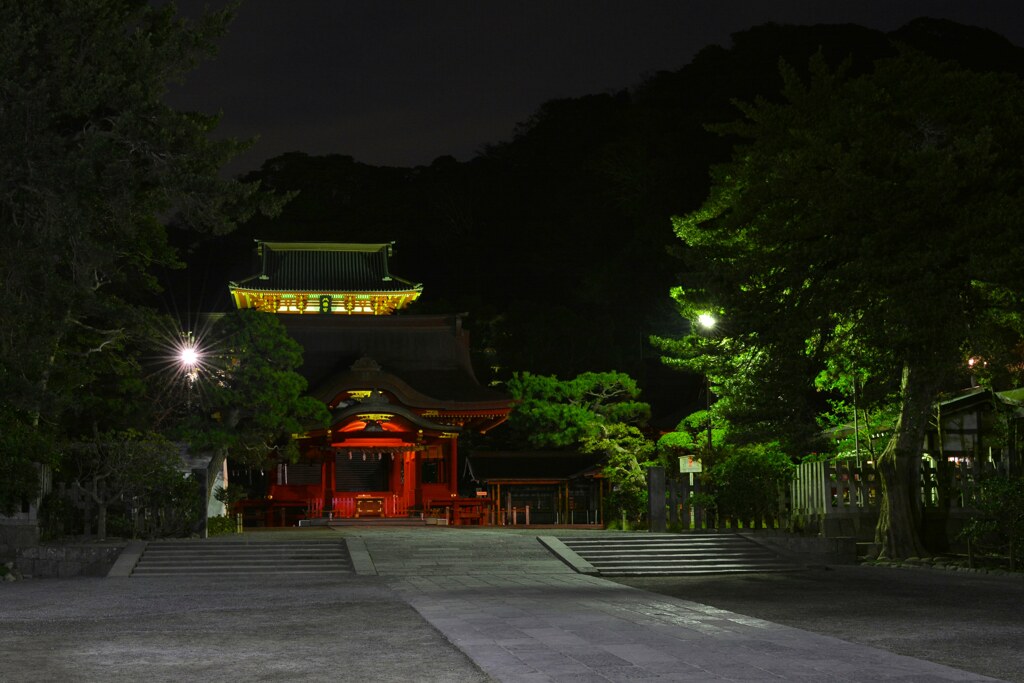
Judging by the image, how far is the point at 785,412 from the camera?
21562mm

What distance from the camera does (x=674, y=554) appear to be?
20.4 m

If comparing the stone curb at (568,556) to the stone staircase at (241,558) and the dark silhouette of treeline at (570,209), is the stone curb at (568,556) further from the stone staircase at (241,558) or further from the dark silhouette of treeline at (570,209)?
the dark silhouette of treeline at (570,209)

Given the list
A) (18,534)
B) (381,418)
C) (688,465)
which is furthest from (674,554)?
(381,418)

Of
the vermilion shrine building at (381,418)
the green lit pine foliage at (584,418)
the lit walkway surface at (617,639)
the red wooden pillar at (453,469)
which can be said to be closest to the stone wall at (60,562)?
the lit walkway surface at (617,639)

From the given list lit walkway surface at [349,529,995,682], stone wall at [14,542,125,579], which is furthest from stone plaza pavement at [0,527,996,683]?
stone wall at [14,542,125,579]

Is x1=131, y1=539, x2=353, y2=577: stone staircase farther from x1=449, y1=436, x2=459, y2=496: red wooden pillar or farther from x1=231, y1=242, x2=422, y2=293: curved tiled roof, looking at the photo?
x1=231, y1=242, x2=422, y2=293: curved tiled roof

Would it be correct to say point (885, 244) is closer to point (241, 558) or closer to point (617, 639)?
point (617, 639)

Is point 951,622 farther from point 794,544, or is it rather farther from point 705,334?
point 705,334

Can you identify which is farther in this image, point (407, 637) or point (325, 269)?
point (325, 269)

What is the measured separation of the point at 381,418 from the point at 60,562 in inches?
556

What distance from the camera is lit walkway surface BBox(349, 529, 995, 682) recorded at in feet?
25.1

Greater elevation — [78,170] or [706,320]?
[78,170]

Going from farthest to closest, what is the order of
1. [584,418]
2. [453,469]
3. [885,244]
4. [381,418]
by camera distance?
[453,469], [584,418], [381,418], [885,244]

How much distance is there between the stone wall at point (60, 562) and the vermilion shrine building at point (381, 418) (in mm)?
12845
